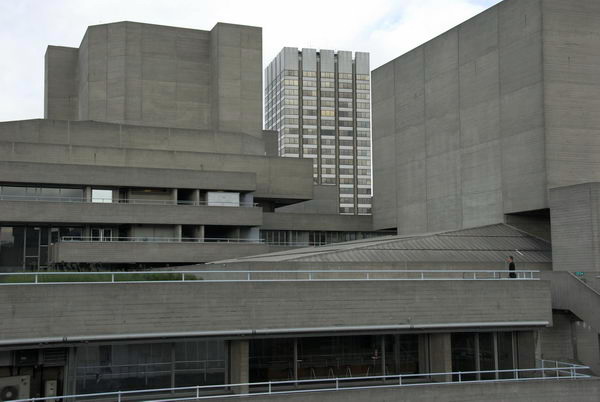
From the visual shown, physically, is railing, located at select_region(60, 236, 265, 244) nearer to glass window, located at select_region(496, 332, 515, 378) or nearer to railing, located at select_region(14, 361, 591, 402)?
railing, located at select_region(14, 361, 591, 402)

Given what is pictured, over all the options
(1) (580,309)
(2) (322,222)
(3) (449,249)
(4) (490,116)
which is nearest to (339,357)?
(1) (580,309)

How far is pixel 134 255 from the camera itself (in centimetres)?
5809

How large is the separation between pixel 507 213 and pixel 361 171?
10644cm

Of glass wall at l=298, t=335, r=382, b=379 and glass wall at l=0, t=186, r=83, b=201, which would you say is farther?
glass wall at l=0, t=186, r=83, b=201

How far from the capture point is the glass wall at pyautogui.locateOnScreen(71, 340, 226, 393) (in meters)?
23.8

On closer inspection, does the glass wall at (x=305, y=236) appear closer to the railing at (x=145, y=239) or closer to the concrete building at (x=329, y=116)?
the railing at (x=145, y=239)

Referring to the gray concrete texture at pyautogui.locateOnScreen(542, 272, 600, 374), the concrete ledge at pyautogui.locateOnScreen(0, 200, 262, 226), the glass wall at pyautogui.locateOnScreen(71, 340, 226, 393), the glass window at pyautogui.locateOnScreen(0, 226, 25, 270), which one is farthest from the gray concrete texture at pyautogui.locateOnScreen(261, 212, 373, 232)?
the glass wall at pyautogui.locateOnScreen(71, 340, 226, 393)

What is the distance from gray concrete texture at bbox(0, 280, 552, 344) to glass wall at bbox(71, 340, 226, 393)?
3.24 feet

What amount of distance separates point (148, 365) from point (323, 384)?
6.38 meters

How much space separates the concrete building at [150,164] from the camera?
2267 inches

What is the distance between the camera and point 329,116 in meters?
153

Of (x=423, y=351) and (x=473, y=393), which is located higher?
(x=423, y=351)

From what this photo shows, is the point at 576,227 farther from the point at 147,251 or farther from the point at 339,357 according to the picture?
the point at 147,251

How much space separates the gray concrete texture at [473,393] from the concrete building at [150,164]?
Result: 35903 millimetres
